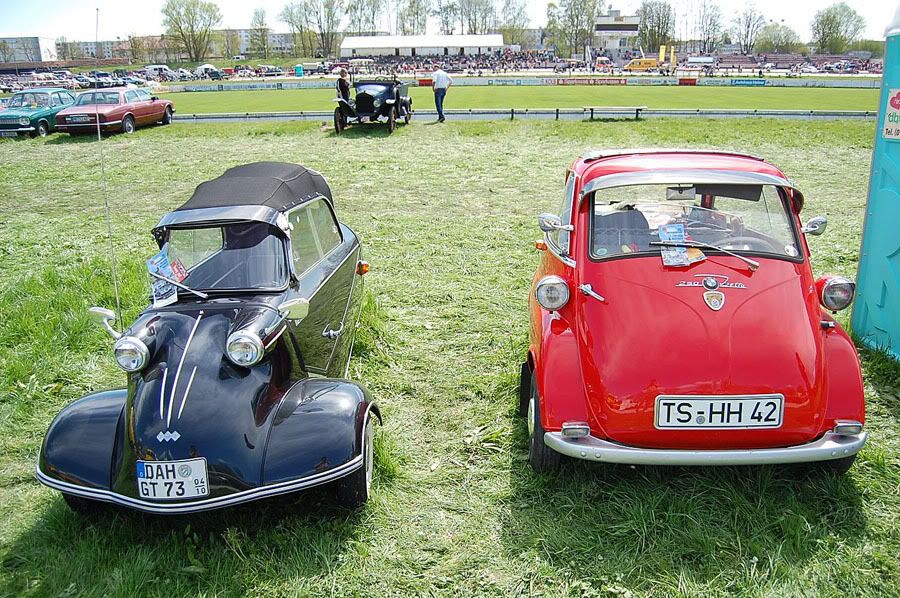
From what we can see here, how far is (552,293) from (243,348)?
72.6 inches

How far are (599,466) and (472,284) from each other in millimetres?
3970

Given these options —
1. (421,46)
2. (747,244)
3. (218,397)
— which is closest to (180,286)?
(218,397)

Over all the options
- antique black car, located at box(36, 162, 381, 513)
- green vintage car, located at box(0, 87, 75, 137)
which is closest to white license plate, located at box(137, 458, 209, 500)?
antique black car, located at box(36, 162, 381, 513)

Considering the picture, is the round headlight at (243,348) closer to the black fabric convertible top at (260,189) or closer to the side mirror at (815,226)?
the black fabric convertible top at (260,189)

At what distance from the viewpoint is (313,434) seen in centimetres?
347

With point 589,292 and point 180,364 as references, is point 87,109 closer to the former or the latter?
point 180,364

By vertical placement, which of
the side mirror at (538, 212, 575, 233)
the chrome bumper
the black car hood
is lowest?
the chrome bumper

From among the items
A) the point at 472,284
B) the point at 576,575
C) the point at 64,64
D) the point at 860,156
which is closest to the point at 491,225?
the point at 472,284

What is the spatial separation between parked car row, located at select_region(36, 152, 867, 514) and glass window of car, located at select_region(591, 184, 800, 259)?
0.01 m

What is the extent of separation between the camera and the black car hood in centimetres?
328

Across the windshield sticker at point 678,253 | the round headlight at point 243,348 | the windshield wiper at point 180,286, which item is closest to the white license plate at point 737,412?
the windshield sticker at point 678,253

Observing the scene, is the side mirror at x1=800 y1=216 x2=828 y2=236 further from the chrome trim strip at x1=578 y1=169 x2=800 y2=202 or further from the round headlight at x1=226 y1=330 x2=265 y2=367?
the round headlight at x1=226 y1=330 x2=265 y2=367

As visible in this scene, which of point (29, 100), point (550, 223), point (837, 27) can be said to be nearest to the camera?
point (550, 223)

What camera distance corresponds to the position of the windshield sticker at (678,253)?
13.4ft
